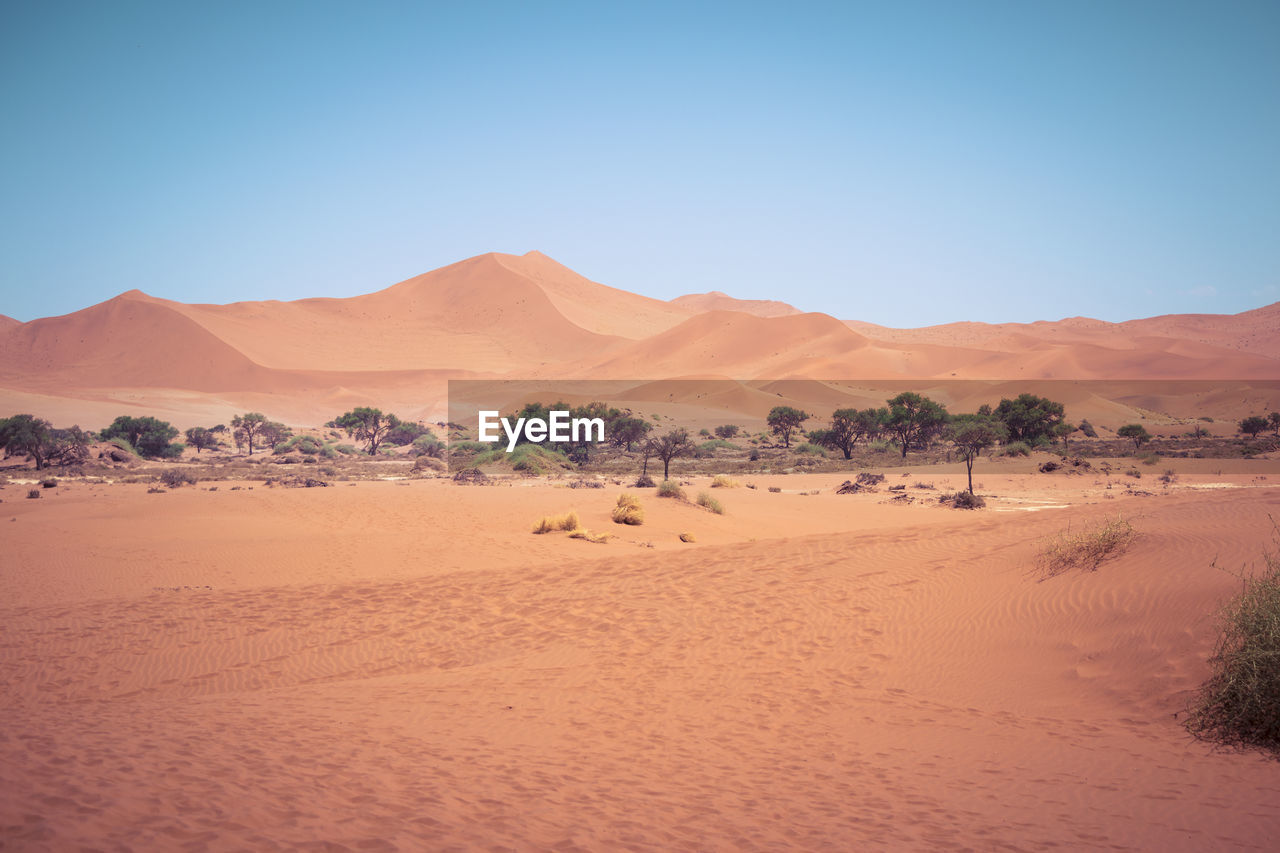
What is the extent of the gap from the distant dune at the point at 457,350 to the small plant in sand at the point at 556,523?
73.2m

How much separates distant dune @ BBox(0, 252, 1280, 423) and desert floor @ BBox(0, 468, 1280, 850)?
76561 millimetres

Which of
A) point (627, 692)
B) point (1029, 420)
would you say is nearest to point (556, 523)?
point (627, 692)

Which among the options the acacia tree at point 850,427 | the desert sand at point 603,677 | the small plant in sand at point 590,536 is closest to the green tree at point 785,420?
the acacia tree at point 850,427

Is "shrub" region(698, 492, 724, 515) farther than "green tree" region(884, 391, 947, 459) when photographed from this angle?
No

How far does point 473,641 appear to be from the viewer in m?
9.96

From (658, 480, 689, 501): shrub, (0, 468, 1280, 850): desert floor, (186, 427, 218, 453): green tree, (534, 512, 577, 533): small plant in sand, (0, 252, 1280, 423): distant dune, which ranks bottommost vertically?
(0, 468, 1280, 850): desert floor

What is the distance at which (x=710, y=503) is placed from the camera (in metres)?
22.1

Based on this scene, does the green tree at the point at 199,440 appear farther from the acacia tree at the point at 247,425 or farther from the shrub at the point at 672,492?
the shrub at the point at 672,492

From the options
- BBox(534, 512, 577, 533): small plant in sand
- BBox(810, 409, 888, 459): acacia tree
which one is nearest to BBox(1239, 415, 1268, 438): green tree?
BBox(810, 409, 888, 459): acacia tree

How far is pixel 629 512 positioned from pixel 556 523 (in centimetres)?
221

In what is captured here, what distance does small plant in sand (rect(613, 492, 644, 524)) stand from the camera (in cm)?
1948

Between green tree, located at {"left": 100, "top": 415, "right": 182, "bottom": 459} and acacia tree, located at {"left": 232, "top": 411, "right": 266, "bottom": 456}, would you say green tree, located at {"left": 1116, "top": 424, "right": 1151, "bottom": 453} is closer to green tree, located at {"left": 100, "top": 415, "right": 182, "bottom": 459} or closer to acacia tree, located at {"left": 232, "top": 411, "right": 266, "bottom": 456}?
green tree, located at {"left": 100, "top": 415, "right": 182, "bottom": 459}

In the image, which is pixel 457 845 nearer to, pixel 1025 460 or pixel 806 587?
pixel 806 587

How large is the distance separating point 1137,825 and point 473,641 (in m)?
7.61
